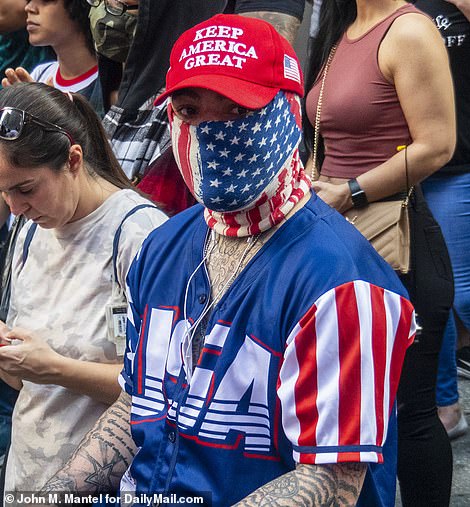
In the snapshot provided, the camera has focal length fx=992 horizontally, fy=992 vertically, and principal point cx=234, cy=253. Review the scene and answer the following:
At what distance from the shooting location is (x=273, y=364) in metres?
1.91

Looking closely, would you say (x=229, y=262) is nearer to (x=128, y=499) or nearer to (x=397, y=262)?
(x=128, y=499)

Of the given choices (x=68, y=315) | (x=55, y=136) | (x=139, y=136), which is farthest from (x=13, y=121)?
(x=139, y=136)

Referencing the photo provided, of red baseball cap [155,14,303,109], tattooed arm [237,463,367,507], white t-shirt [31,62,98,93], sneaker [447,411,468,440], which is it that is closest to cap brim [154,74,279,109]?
red baseball cap [155,14,303,109]

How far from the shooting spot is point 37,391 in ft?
9.20

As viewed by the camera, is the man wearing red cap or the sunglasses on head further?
the sunglasses on head

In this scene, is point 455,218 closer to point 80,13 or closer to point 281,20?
point 281,20

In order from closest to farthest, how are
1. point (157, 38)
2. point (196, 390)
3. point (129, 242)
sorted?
point (196, 390) → point (129, 242) → point (157, 38)

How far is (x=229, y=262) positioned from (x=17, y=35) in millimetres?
3332

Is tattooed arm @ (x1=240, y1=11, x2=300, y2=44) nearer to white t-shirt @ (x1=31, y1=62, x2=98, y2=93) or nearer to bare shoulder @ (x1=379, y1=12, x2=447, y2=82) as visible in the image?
bare shoulder @ (x1=379, y1=12, x2=447, y2=82)

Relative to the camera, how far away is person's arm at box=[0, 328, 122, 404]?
8.75ft

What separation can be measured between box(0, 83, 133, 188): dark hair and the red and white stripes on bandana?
86cm

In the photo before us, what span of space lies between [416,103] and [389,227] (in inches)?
15.3

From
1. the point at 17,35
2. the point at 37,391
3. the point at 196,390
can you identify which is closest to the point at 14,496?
the point at 37,391

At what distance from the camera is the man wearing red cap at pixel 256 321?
183 cm
